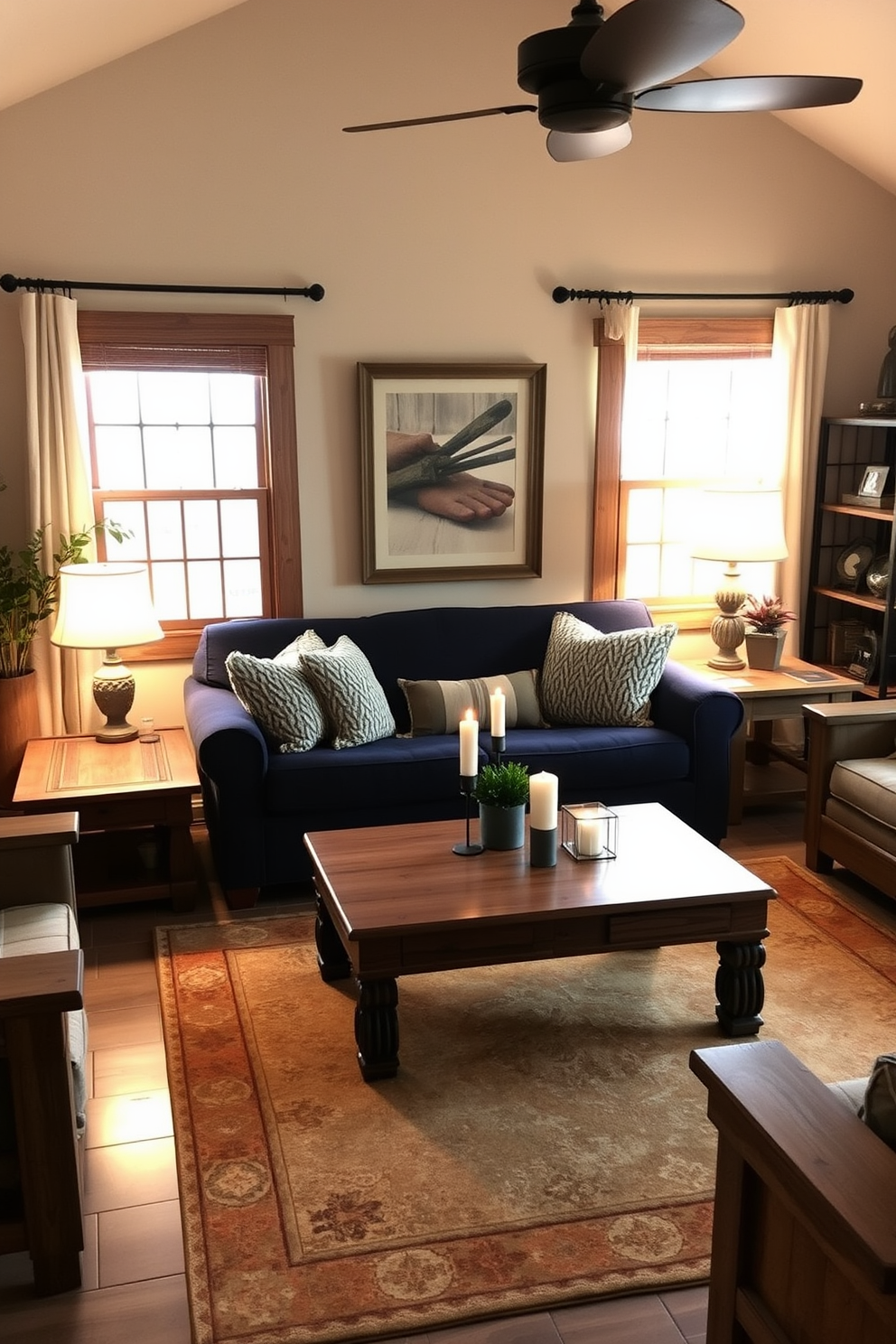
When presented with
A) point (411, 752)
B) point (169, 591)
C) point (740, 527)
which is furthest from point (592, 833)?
point (169, 591)

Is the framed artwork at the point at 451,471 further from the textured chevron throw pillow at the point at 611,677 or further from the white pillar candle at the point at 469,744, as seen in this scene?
the white pillar candle at the point at 469,744

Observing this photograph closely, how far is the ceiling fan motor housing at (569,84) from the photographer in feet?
7.93

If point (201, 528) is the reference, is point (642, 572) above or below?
below

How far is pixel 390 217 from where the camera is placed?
4969 mm

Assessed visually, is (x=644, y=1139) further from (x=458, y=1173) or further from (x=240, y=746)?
(x=240, y=746)

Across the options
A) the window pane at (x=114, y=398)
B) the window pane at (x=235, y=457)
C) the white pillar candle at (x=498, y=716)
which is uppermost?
the window pane at (x=114, y=398)

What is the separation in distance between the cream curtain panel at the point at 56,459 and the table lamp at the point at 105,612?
0.26 meters

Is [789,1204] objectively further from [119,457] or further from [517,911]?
[119,457]

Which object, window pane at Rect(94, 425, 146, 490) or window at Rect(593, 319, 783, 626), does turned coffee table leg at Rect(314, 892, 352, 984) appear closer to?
window pane at Rect(94, 425, 146, 490)

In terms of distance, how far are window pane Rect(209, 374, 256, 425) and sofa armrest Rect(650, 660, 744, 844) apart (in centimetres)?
211

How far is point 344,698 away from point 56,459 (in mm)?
1491

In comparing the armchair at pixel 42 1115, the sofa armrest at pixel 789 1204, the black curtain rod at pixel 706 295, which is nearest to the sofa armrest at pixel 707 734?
the black curtain rod at pixel 706 295

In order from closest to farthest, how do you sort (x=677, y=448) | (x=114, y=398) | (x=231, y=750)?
(x=231, y=750) → (x=114, y=398) → (x=677, y=448)

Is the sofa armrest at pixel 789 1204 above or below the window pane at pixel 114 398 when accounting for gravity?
below
